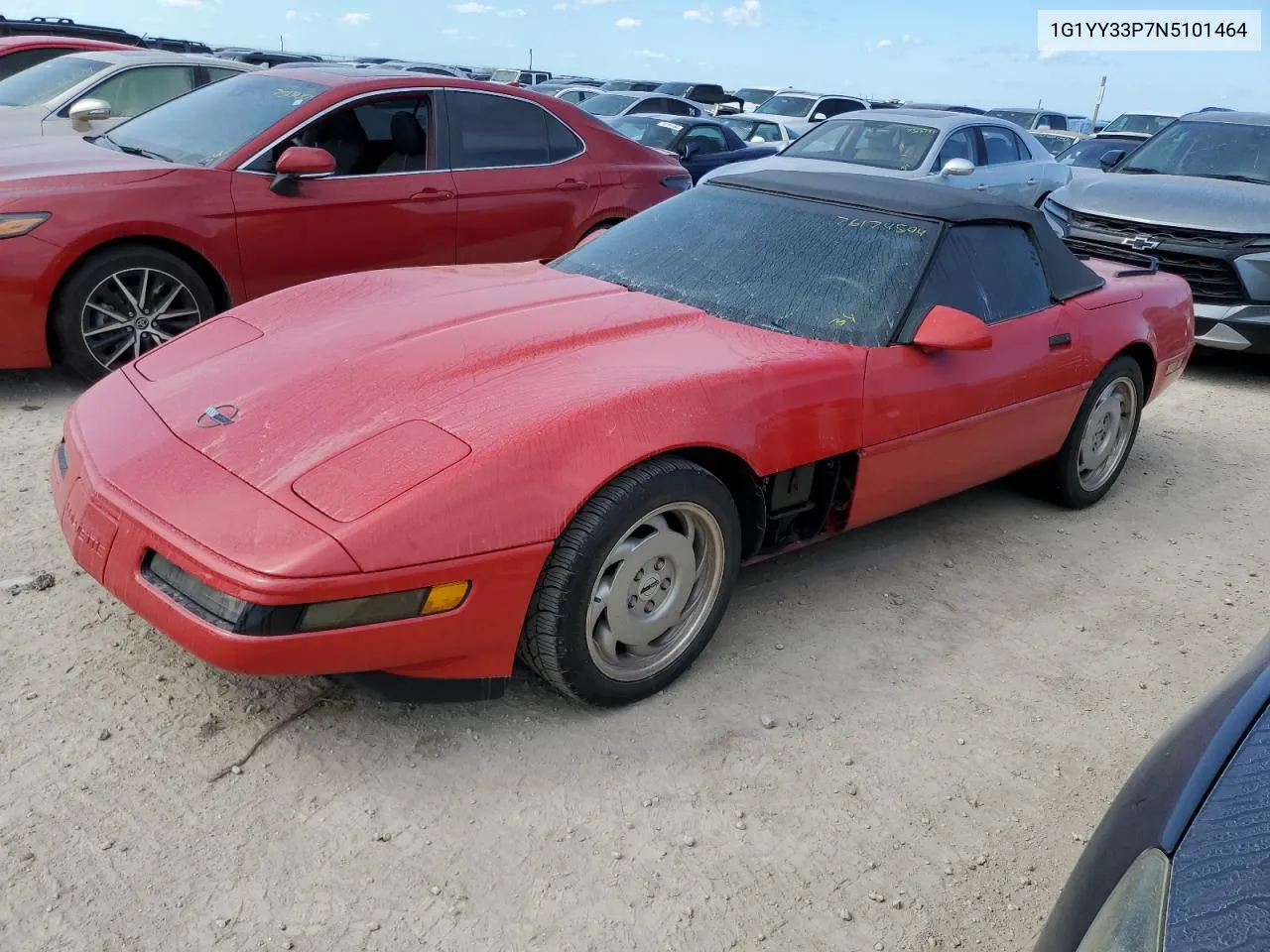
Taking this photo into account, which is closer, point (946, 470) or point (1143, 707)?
point (1143, 707)

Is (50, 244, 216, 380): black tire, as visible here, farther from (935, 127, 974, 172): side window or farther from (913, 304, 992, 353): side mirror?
(935, 127, 974, 172): side window

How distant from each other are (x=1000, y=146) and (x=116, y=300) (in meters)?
8.39

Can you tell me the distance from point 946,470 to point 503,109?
377 cm

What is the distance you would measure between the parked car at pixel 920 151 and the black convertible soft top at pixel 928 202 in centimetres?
508

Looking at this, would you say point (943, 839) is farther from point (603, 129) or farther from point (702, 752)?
point (603, 129)

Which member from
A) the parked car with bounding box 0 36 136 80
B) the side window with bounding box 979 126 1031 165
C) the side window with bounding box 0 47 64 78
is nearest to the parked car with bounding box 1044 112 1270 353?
the side window with bounding box 979 126 1031 165

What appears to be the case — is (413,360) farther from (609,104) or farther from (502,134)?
(609,104)

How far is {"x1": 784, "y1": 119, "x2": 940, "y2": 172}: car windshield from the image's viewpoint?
31.1 ft

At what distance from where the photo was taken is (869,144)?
972 centimetres

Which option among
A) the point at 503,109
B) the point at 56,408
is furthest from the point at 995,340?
the point at 56,408

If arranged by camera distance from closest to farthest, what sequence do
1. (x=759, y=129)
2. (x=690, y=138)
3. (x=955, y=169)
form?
(x=955, y=169)
(x=690, y=138)
(x=759, y=129)

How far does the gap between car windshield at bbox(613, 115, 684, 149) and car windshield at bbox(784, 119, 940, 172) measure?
2.08m

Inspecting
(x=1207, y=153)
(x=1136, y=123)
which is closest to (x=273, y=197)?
(x=1207, y=153)

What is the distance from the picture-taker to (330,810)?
2.47m
